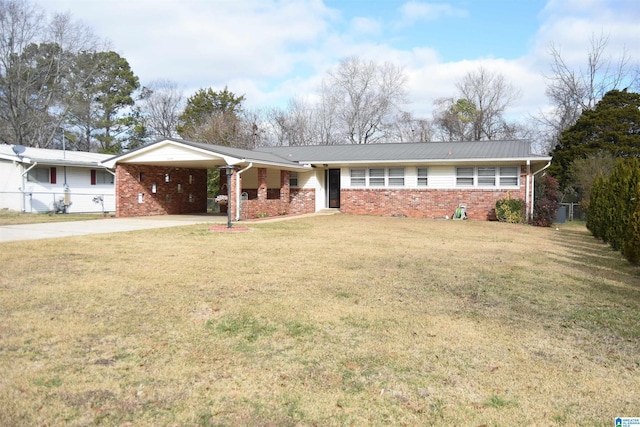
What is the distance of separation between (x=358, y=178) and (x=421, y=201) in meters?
3.24

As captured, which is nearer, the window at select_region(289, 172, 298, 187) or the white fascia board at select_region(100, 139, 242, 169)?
the white fascia board at select_region(100, 139, 242, 169)

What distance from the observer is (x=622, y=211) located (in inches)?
393

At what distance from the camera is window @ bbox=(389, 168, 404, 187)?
20.5 metres

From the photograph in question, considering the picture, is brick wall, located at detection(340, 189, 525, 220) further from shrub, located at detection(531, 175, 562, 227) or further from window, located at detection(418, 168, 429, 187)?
shrub, located at detection(531, 175, 562, 227)

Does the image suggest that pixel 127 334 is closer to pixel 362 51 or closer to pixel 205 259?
pixel 205 259

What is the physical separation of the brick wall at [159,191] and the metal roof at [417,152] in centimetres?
502

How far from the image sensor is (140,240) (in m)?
10.6

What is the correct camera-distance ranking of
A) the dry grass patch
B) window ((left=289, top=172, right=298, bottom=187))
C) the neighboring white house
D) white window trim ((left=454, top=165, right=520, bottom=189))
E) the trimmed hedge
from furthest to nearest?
1. window ((left=289, top=172, right=298, bottom=187))
2. the neighboring white house
3. white window trim ((left=454, top=165, right=520, bottom=189))
4. the trimmed hedge
5. the dry grass patch

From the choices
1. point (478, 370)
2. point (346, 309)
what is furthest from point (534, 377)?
point (346, 309)

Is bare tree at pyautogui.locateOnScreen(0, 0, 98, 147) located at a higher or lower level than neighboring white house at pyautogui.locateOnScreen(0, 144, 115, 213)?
higher

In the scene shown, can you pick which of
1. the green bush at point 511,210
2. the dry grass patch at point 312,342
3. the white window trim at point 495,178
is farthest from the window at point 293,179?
the dry grass patch at point 312,342

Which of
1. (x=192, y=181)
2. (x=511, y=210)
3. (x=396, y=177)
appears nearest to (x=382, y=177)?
(x=396, y=177)

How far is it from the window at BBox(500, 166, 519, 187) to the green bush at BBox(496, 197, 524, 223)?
37.4 inches

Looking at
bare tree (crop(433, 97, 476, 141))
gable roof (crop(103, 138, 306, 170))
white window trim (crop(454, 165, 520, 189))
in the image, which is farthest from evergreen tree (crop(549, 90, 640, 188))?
gable roof (crop(103, 138, 306, 170))
